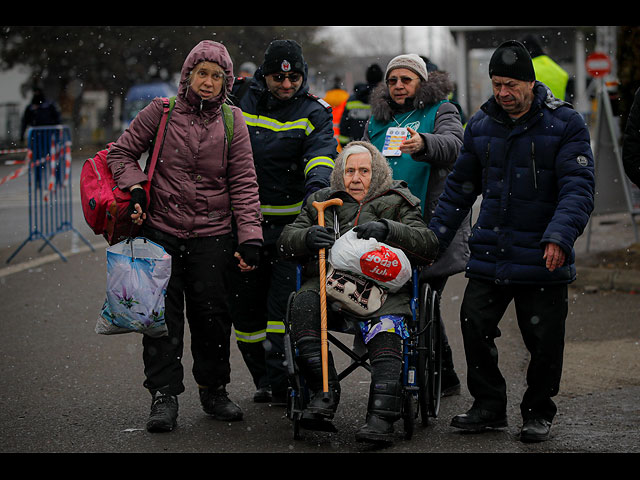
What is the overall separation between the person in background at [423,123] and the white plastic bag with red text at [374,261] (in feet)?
Result: 2.47

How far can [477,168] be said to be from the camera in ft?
17.7

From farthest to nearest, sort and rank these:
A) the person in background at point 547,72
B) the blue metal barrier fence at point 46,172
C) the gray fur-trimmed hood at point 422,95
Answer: the blue metal barrier fence at point 46,172 < the person in background at point 547,72 < the gray fur-trimmed hood at point 422,95

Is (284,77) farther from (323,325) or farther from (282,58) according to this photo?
(323,325)

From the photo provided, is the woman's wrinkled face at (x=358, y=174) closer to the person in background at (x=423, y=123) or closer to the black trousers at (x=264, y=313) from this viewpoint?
the person in background at (x=423, y=123)

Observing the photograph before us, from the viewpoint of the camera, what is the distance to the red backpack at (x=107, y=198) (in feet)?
17.2

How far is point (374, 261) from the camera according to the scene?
5004 millimetres

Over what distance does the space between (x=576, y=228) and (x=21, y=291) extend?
6.43 metres

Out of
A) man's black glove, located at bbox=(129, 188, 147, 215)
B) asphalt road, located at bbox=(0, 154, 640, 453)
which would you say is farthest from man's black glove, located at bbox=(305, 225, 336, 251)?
asphalt road, located at bbox=(0, 154, 640, 453)

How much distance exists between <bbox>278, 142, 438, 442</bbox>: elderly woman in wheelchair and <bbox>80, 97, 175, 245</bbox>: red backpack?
83cm

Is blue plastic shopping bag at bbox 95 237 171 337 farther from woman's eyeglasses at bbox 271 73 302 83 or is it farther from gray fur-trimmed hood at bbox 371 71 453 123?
gray fur-trimmed hood at bbox 371 71 453 123

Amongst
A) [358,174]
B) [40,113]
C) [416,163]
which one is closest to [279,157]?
[358,174]

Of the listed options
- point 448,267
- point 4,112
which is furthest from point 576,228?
point 4,112

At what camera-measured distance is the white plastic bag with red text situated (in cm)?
502

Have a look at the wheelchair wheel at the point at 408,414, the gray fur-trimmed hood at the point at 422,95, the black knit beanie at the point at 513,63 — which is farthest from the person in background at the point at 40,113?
the wheelchair wheel at the point at 408,414
